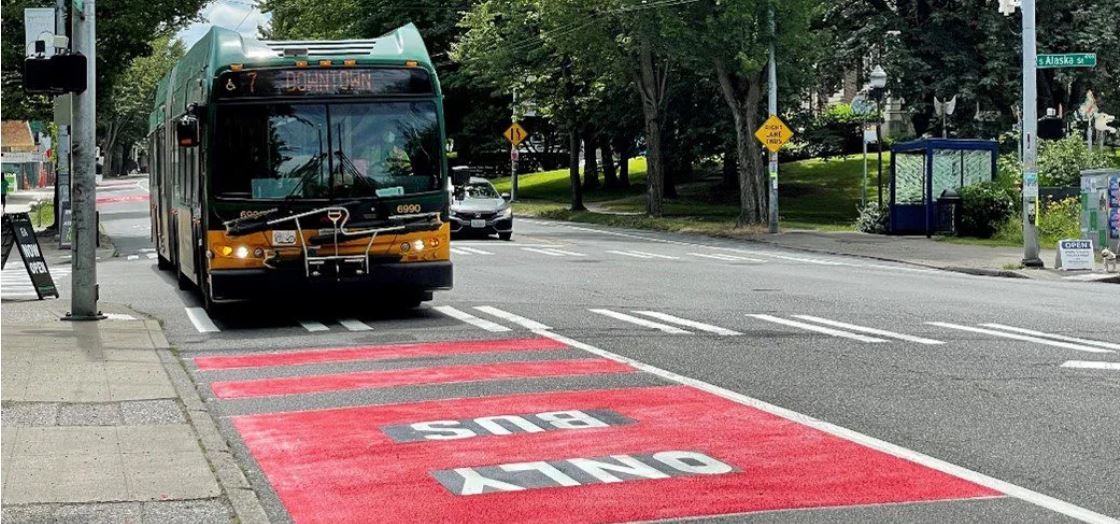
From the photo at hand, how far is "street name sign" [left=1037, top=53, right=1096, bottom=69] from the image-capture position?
27077 mm

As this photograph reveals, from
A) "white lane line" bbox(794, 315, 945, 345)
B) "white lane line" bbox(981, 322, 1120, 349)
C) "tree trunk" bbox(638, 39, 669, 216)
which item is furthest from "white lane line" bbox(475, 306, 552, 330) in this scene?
"tree trunk" bbox(638, 39, 669, 216)

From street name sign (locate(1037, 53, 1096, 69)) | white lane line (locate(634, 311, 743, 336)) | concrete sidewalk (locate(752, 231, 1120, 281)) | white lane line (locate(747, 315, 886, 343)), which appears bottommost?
concrete sidewalk (locate(752, 231, 1120, 281))

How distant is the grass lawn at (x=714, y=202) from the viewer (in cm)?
4898

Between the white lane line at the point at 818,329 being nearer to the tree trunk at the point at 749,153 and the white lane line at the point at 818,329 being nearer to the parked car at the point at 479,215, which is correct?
the parked car at the point at 479,215

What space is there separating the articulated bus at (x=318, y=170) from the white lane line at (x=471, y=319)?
568 millimetres

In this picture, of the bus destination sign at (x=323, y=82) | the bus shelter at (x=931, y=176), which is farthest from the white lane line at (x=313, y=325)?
the bus shelter at (x=931, y=176)

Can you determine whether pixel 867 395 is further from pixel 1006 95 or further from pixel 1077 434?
pixel 1006 95

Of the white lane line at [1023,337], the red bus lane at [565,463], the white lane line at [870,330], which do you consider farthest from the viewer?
the white lane line at [870,330]

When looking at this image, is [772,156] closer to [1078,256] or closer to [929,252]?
[929,252]

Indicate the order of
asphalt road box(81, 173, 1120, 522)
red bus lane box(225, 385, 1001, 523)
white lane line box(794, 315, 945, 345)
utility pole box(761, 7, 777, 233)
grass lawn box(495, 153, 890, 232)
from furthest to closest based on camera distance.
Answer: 1. grass lawn box(495, 153, 890, 232)
2. utility pole box(761, 7, 777, 233)
3. white lane line box(794, 315, 945, 345)
4. asphalt road box(81, 173, 1120, 522)
5. red bus lane box(225, 385, 1001, 523)

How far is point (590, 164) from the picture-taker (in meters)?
73.8

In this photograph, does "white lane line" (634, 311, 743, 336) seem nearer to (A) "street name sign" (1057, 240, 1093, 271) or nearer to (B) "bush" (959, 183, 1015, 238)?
(A) "street name sign" (1057, 240, 1093, 271)

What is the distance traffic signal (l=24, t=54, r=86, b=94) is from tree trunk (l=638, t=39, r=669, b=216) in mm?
36057

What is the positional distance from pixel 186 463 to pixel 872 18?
49.2 m
